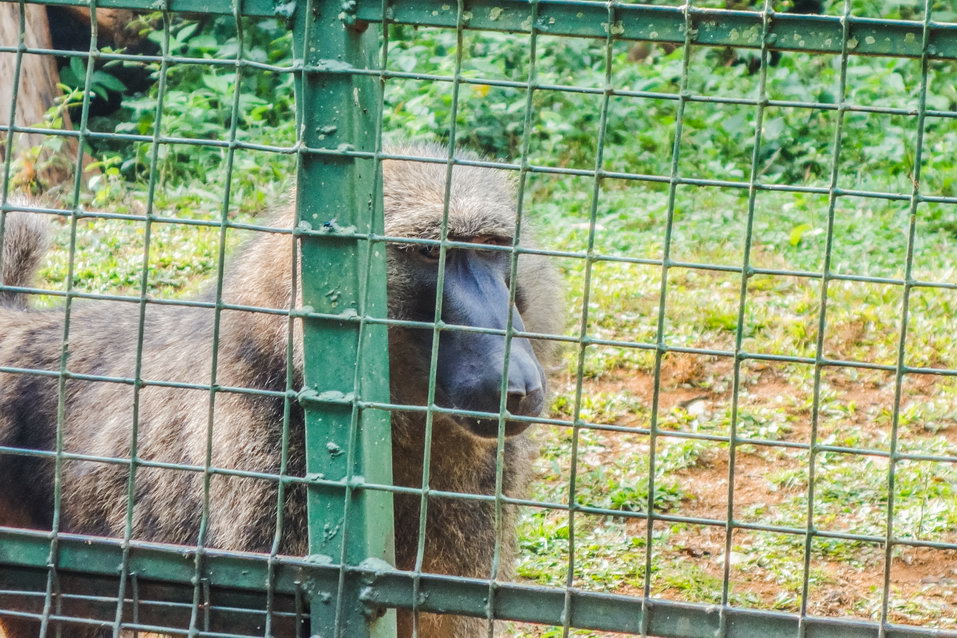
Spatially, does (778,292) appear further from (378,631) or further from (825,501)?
(378,631)

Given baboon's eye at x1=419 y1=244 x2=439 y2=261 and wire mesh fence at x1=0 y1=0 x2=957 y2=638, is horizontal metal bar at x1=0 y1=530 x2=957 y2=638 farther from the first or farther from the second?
baboon's eye at x1=419 y1=244 x2=439 y2=261

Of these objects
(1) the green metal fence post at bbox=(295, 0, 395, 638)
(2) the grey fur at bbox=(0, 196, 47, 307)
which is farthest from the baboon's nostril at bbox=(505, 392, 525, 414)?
(2) the grey fur at bbox=(0, 196, 47, 307)

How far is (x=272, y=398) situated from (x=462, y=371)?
0.52 m

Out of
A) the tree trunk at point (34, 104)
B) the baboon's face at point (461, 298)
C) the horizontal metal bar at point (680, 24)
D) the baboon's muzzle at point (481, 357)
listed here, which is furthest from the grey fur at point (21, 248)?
the tree trunk at point (34, 104)

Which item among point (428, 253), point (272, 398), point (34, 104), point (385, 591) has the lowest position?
point (385, 591)

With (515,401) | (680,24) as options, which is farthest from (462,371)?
(680,24)

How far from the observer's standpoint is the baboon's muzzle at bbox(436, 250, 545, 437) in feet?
8.22

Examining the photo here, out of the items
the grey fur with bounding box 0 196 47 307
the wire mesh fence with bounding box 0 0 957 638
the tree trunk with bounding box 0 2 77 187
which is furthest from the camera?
the tree trunk with bounding box 0 2 77 187

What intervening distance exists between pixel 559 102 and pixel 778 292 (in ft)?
10.5

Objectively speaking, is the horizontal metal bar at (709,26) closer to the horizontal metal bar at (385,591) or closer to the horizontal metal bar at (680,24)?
the horizontal metal bar at (680,24)

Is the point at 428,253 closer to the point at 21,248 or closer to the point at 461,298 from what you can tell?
the point at 461,298

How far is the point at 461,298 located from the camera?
2.75m

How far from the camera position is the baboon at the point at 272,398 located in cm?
271

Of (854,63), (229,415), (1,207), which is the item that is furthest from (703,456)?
(854,63)
